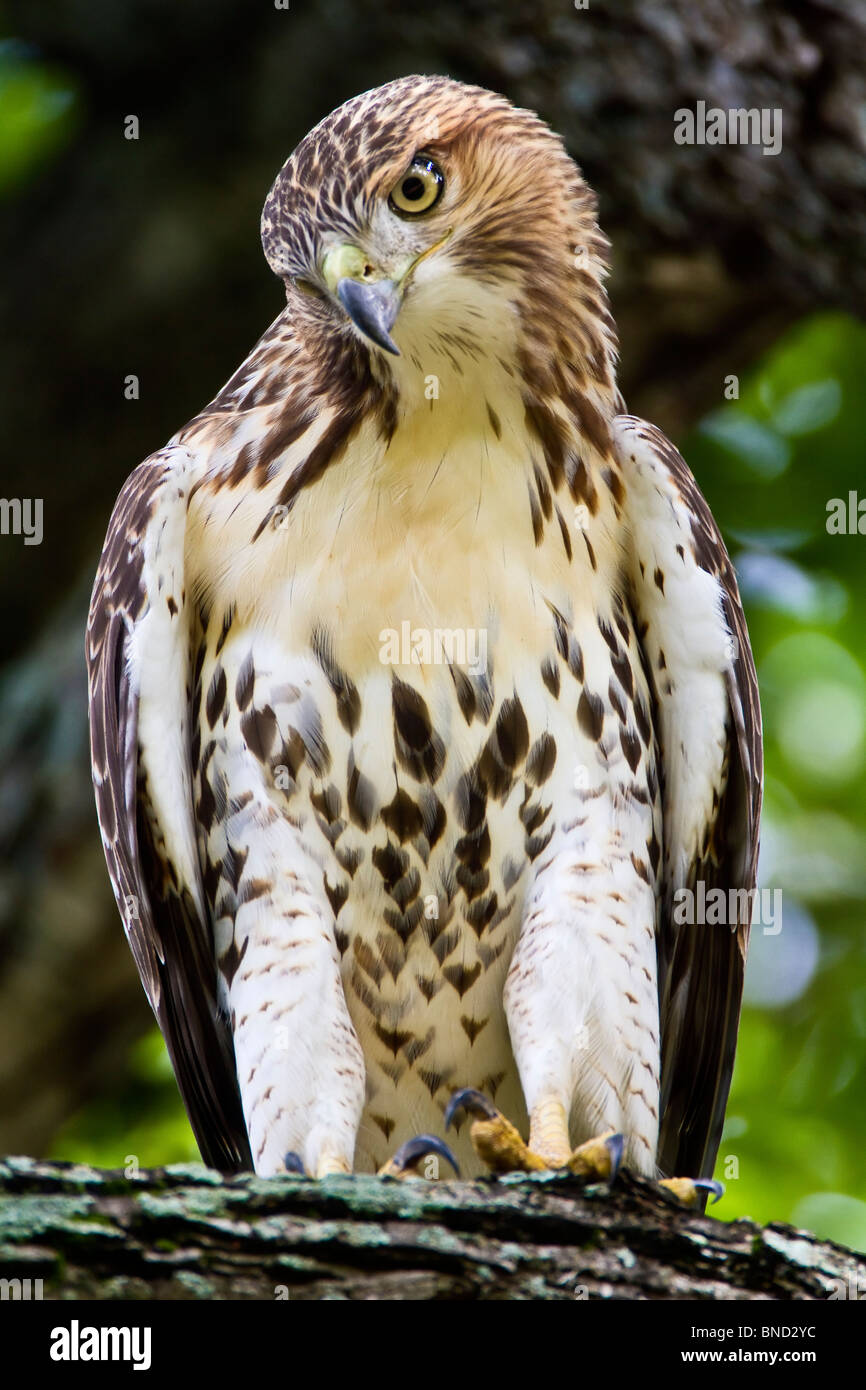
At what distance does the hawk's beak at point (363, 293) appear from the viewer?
12.3 feet

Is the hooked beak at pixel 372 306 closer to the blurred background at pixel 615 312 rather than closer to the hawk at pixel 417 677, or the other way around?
the hawk at pixel 417 677

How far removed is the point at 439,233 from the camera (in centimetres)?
404

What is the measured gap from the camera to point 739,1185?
6328 mm

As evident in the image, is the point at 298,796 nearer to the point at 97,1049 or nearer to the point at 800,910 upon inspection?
the point at 97,1049

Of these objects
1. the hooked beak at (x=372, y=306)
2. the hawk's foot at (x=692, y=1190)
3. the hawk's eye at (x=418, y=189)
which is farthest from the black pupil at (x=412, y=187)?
the hawk's foot at (x=692, y=1190)

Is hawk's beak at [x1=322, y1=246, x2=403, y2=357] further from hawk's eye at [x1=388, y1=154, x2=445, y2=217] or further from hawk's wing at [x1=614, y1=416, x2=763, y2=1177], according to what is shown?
Result: hawk's wing at [x1=614, y1=416, x2=763, y2=1177]

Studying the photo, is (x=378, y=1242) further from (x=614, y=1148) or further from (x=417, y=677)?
(x=417, y=677)

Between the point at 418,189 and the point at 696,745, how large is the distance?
162cm

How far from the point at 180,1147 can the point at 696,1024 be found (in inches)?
109

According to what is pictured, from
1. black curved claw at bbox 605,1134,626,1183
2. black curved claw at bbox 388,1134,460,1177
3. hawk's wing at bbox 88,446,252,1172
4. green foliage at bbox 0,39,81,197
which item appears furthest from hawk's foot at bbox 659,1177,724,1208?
green foliage at bbox 0,39,81,197

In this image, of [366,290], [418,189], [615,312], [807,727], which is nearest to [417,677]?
[366,290]

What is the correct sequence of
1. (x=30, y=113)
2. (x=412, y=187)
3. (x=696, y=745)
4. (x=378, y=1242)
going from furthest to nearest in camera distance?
(x=30, y=113), (x=696, y=745), (x=412, y=187), (x=378, y=1242)

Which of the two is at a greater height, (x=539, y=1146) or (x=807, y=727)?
(x=807, y=727)
